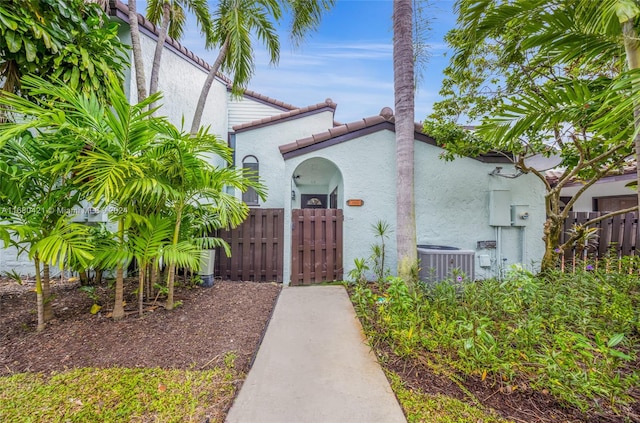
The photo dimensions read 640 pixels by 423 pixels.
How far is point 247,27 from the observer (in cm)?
585

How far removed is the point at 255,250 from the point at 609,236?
753cm

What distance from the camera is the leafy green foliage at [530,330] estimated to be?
2.07 meters

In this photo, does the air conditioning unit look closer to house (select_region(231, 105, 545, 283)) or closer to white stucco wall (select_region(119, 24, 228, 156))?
house (select_region(231, 105, 545, 283))

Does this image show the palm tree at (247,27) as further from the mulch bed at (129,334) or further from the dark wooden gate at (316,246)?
the mulch bed at (129,334)

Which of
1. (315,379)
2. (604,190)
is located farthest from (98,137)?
(604,190)

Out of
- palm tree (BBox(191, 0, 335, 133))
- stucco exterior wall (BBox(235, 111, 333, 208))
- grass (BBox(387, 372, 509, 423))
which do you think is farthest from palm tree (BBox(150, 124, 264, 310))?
stucco exterior wall (BBox(235, 111, 333, 208))

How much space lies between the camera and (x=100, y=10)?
4.32m

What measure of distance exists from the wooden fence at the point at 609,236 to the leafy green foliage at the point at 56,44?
8872 millimetres

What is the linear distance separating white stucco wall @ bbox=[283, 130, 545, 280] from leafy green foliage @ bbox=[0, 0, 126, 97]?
3.38m

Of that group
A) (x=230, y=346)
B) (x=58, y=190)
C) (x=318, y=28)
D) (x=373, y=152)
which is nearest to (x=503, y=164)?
(x=373, y=152)

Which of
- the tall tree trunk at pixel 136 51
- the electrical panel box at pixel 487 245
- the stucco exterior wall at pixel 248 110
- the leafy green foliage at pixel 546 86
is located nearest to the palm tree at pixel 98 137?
the tall tree trunk at pixel 136 51

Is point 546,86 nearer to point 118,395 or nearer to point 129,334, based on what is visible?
point 118,395

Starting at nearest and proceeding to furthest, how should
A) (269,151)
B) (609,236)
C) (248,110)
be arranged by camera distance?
(609,236) → (269,151) → (248,110)

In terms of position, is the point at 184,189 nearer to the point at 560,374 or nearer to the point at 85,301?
the point at 85,301
